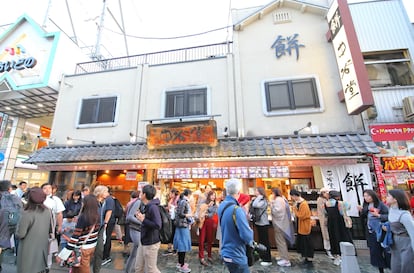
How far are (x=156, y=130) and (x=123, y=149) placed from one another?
1.92 metres

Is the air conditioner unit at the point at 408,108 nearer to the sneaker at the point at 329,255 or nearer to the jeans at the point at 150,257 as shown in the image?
the sneaker at the point at 329,255

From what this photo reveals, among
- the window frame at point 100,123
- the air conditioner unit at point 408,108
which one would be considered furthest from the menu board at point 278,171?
the window frame at point 100,123

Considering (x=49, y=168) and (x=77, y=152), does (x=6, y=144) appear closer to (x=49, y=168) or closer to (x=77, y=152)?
(x=49, y=168)

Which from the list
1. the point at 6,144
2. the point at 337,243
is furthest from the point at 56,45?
the point at 337,243

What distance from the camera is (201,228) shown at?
6375mm

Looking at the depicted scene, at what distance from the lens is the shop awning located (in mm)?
7493

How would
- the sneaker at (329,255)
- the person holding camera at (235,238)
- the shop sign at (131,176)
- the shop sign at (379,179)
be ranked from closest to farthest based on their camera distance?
the person holding camera at (235,238) → the sneaker at (329,255) → the shop sign at (379,179) → the shop sign at (131,176)

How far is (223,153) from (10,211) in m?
6.36

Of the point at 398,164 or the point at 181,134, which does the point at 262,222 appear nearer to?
the point at 181,134

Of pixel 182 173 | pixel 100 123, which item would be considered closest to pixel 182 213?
pixel 182 173

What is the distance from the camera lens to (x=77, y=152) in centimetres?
974

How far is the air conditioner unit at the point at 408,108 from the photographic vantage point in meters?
8.04

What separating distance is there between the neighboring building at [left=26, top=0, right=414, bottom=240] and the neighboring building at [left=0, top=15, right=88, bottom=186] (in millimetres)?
1170

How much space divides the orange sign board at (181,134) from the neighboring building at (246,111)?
5cm
